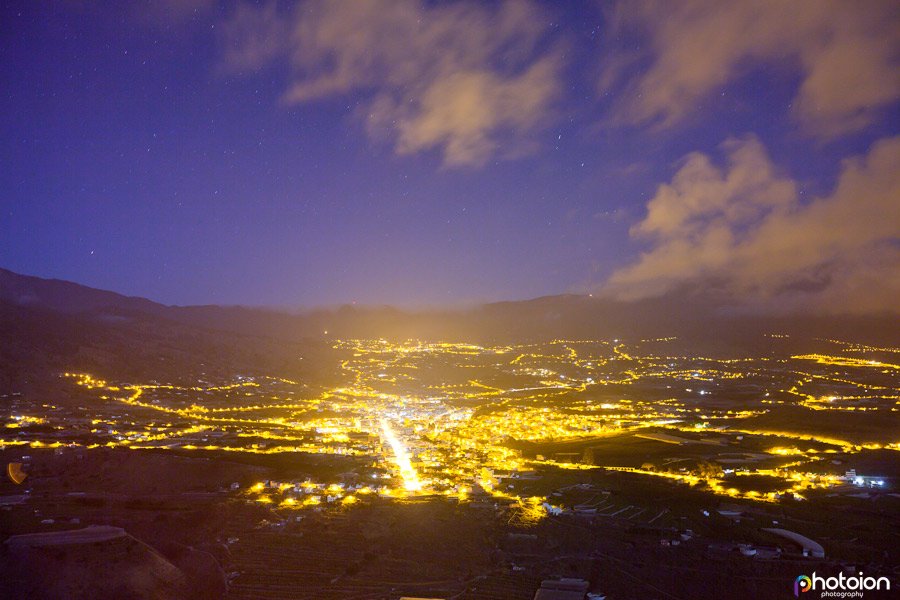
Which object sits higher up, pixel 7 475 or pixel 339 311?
pixel 339 311

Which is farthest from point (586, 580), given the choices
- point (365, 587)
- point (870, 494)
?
point (870, 494)

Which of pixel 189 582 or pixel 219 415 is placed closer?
pixel 189 582

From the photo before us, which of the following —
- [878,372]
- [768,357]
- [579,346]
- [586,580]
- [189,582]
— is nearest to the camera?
[189,582]

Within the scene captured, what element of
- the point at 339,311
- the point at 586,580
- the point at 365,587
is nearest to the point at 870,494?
the point at 586,580

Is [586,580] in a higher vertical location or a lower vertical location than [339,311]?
lower

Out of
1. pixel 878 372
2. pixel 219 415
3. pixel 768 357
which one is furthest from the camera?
pixel 768 357

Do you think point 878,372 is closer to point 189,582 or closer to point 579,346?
point 579,346

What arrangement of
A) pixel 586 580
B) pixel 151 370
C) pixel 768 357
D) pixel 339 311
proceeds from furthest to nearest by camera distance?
pixel 339 311
pixel 768 357
pixel 151 370
pixel 586 580

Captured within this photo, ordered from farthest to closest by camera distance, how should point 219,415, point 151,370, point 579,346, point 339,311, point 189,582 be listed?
point 339,311 < point 579,346 < point 151,370 < point 219,415 < point 189,582

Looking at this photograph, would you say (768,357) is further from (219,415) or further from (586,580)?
(586,580)
